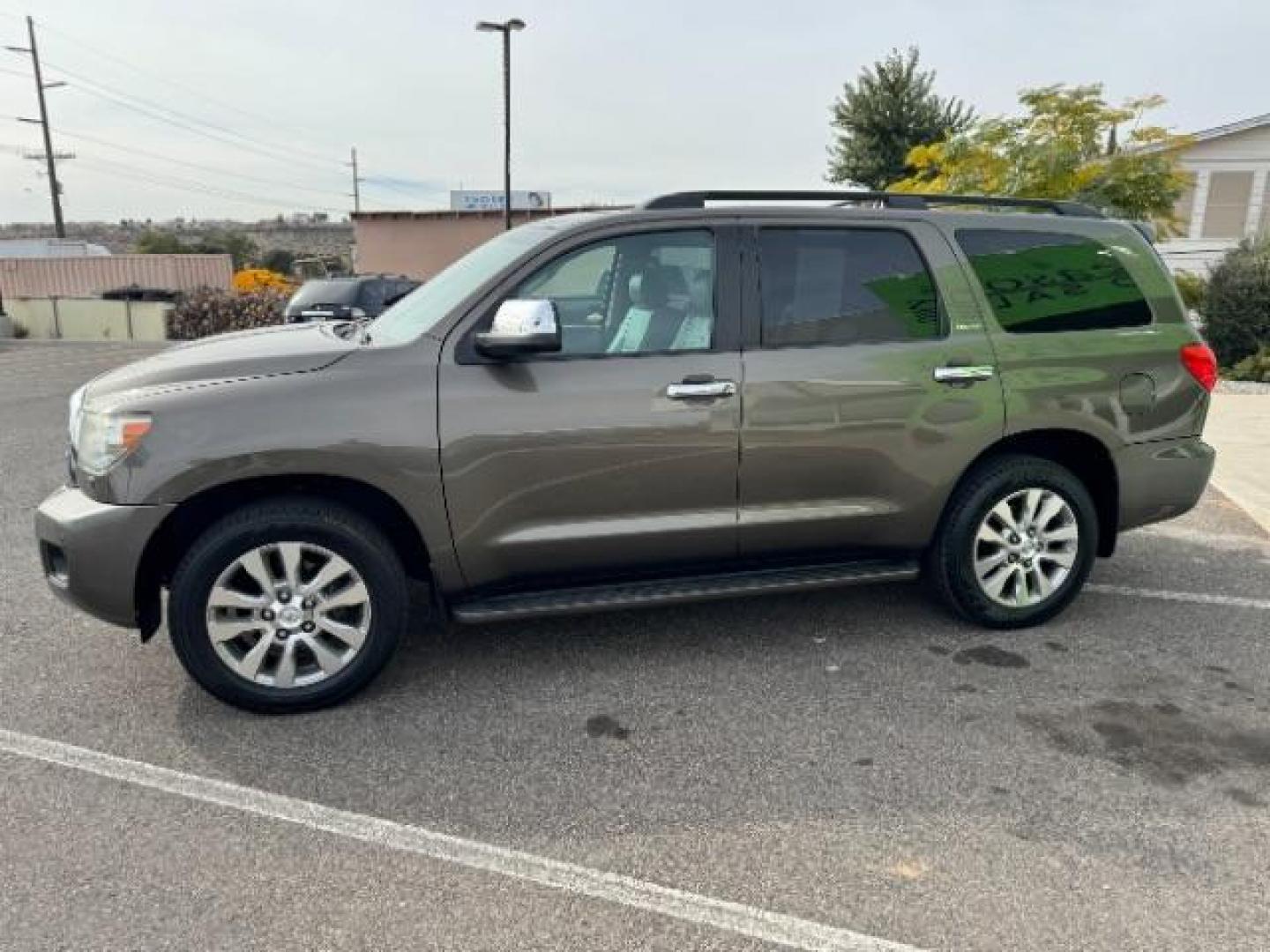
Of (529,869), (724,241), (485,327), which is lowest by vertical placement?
(529,869)

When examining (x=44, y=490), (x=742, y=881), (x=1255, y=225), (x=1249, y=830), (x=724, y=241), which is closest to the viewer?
(x=742, y=881)

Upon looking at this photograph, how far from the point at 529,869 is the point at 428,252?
3802 centimetres

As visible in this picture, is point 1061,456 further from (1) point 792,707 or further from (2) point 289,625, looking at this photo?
(2) point 289,625

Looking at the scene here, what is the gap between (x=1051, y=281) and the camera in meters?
3.96

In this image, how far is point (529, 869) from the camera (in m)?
2.48

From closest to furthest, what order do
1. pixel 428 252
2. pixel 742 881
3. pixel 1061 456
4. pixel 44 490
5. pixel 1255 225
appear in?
pixel 742 881
pixel 1061 456
pixel 44 490
pixel 1255 225
pixel 428 252

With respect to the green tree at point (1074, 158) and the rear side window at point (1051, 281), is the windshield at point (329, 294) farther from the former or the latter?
the rear side window at point (1051, 281)

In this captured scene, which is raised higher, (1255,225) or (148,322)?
(1255,225)

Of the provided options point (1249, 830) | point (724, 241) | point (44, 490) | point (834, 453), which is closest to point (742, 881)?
point (1249, 830)

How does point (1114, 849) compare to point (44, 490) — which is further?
point (44, 490)

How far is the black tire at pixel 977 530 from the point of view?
3.93 m

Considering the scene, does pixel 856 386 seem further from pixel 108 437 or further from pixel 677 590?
pixel 108 437

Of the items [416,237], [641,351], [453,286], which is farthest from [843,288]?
[416,237]

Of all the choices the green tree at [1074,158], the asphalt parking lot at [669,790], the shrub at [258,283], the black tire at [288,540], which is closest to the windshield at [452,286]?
the black tire at [288,540]
